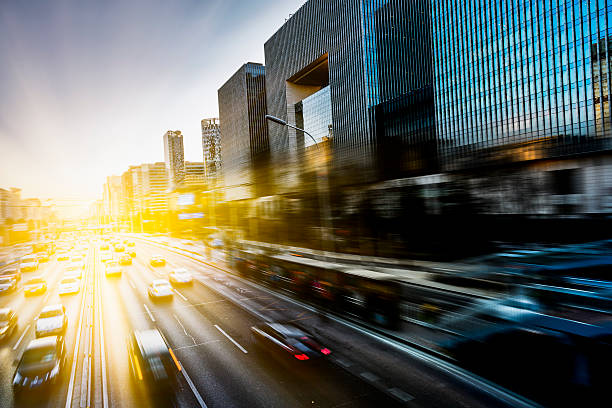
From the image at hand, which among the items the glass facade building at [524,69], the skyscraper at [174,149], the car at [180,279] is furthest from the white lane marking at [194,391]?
the skyscraper at [174,149]

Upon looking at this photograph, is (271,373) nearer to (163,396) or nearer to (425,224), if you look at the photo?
(163,396)

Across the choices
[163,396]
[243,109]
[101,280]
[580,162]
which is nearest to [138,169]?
[243,109]

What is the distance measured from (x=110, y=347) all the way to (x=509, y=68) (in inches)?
1646

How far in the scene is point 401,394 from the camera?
671 centimetres

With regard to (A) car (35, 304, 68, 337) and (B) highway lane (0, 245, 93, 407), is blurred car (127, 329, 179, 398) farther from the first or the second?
(A) car (35, 304, 68, 337)

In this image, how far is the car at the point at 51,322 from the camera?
1016 cm

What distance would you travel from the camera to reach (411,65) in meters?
50.6

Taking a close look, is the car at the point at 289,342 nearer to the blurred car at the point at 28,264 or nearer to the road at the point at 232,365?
the road at the point at 232,365

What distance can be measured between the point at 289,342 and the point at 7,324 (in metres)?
9.31

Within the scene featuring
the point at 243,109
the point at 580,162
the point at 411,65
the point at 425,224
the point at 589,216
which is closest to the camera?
the point at 580,162

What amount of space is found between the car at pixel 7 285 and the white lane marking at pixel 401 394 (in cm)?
1833

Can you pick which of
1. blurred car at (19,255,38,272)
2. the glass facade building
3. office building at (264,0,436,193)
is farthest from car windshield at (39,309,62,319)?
office building at (264,0,436,193)

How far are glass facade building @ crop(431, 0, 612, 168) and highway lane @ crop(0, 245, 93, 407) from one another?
85.2 ft

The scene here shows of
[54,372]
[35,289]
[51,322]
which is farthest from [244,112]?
[54,372]
